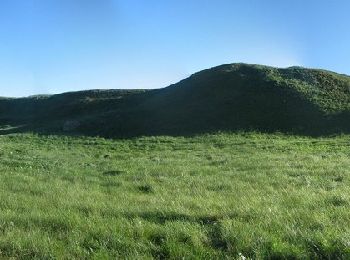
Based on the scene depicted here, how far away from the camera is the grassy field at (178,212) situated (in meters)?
7.61

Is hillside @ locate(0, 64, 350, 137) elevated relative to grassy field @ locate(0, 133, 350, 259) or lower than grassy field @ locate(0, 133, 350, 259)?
elevated

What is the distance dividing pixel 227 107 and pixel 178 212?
3865 cm

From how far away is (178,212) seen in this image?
9930 millimetres

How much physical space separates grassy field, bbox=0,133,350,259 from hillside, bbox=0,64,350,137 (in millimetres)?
24124

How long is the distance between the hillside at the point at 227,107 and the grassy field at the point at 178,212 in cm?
2412

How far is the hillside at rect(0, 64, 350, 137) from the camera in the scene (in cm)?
4309

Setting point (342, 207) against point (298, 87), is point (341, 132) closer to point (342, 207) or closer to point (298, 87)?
point (298, 87)

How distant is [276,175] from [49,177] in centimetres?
741

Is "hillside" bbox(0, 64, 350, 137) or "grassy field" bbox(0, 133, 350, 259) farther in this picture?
"hillside" bbox(0, 64, 350, 137)

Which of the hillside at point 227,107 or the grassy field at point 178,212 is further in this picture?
the hillside at point 227,107

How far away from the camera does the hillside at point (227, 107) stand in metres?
43.1

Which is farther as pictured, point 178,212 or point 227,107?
point 227,107

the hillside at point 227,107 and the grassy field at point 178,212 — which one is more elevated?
the hillside at point 227,107

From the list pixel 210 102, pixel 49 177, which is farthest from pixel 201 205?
pixel 210 102
